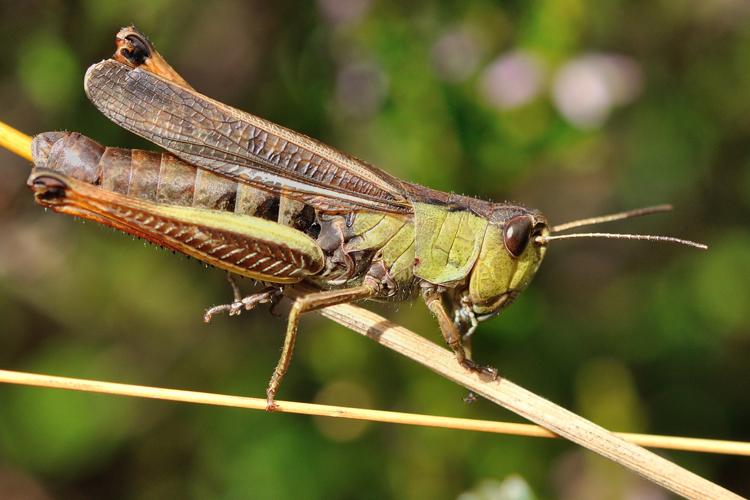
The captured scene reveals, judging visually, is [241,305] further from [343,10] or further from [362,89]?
[343,10]

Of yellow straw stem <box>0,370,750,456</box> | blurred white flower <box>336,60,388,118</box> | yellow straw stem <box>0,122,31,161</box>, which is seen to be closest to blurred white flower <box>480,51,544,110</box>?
blurred white flower <box>336,60,388,118</box>

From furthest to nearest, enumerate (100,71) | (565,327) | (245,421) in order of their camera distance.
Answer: (565,327), (245,421), (100,71)

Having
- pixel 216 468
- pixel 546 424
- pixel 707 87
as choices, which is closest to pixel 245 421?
pixel 216 468

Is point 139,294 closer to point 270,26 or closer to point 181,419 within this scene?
point 181,419

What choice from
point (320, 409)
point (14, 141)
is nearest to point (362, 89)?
point (14, 141)

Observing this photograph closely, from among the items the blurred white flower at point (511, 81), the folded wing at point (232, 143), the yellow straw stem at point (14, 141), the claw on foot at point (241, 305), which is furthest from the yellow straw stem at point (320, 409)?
the blurred white flower at point (511, 81)

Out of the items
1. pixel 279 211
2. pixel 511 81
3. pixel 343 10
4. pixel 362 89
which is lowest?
pixel 279 211

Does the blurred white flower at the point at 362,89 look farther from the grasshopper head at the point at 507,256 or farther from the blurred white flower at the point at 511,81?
the grasshopper head at the point at 507,256
